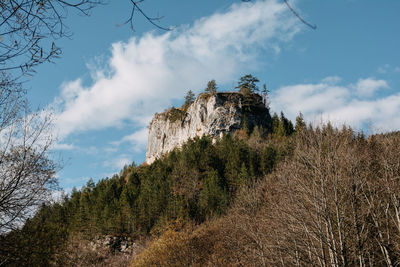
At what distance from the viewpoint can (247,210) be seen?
19.9 m

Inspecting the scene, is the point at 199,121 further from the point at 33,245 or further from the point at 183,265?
the point at 33,245

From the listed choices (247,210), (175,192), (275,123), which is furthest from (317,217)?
(275,123)

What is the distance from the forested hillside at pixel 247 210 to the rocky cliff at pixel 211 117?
4.66 meters

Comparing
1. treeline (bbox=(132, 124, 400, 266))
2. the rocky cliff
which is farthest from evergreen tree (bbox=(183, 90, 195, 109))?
treeline (bbox=(132, 124, 400, 266))

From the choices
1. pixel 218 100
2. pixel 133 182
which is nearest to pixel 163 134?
pixel 218 100

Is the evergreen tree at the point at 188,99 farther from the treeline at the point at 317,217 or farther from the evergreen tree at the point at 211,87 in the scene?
the treeline at the point at 317,217

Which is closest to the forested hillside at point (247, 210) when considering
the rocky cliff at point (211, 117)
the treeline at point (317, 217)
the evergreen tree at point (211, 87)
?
the treeline at point (317, 217)

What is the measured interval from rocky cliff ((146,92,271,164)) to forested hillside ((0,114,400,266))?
4656mm

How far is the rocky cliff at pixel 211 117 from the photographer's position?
7025cm

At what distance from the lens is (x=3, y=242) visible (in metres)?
7.88

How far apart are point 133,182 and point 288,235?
150 feet

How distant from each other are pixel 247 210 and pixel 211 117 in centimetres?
5301

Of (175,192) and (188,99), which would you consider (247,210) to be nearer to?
(175,192)

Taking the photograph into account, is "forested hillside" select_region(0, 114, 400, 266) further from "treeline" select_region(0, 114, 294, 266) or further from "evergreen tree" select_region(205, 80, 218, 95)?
"evergreen tree" select_region(205, 80, 218, 95)
